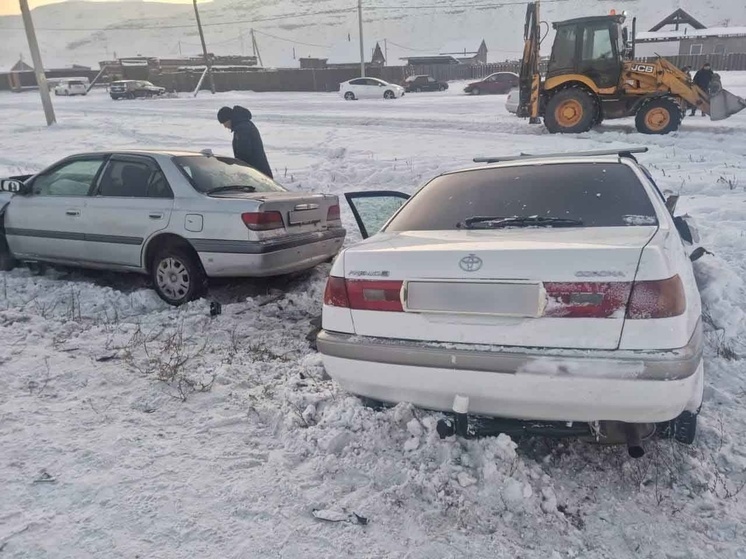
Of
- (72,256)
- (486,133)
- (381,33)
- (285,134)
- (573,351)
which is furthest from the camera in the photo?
(381,33)

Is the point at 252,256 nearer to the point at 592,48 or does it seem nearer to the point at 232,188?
the point at 232,188

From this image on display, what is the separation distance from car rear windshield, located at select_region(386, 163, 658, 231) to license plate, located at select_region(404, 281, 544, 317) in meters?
0.66

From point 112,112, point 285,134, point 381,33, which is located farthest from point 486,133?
point 381,33

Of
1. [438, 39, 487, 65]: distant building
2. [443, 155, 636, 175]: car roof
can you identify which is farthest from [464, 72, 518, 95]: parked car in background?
[438, 39, 487, 65]: distant building

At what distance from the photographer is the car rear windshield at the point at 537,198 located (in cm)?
288

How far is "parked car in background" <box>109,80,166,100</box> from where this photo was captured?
117ft

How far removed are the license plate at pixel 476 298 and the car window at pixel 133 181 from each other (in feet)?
11.3

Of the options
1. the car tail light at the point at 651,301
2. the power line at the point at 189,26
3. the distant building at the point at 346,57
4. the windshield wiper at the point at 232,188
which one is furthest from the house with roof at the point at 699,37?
the power line at the point at 189,26

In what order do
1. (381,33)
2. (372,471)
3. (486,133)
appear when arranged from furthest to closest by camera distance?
(381,33)
(486,133)
(372,471)

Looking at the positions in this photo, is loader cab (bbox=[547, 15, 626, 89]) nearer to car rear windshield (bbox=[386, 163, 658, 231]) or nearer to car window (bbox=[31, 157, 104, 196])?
car window (bbox=[31, 157, 104, 196])

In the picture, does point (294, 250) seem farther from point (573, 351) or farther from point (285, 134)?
point (285, 134)

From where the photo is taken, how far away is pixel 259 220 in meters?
4.82

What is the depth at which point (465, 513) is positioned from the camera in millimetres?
2396

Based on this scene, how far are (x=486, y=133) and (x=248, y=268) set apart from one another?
455 inches
